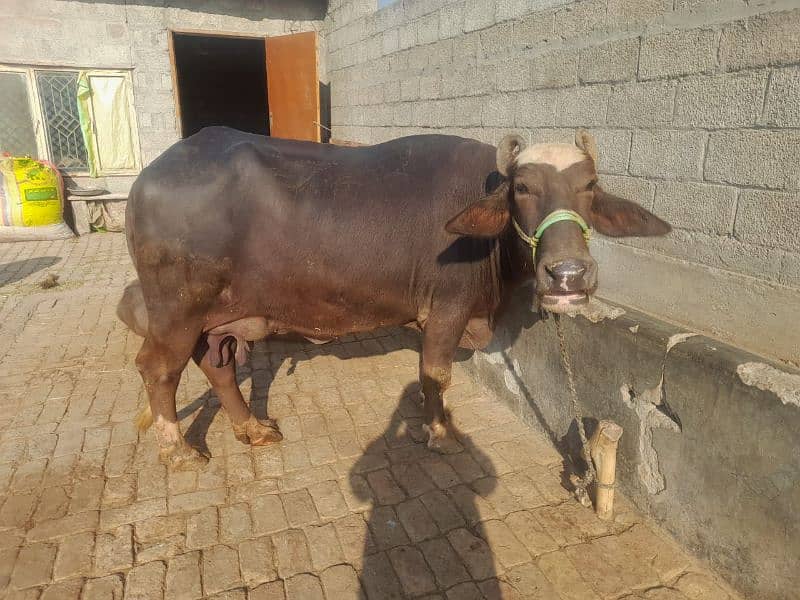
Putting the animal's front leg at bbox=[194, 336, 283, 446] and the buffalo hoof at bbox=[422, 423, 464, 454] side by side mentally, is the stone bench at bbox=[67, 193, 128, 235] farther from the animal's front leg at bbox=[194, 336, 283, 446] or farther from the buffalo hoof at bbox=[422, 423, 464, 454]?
the buffalo hoof at bbox=[422, 423, 464, 454]

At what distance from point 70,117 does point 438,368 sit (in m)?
9.82

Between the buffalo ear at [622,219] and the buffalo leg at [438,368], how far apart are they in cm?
107

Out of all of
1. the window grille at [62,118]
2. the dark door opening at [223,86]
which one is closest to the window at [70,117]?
the window grille at [62,118]

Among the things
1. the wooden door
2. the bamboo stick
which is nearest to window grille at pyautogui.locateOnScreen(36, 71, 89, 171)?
the wooden door

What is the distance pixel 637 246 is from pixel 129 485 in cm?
350

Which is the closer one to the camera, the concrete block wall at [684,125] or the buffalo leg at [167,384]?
the concrete block wall at [684,125]

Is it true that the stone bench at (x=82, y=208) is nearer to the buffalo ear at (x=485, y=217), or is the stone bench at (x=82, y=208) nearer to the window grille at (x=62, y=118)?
the window grille at (x=62, y=118)

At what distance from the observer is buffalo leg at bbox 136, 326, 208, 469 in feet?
11.1

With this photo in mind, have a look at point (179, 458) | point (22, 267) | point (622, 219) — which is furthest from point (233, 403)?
point (22, 267)

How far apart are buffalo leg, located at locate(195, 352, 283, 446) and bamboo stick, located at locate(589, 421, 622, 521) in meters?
2.14

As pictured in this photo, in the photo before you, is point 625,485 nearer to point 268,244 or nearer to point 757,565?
point 757,565

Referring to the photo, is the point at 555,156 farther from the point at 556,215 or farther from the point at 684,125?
the point at 684,125

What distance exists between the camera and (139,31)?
9.59 m

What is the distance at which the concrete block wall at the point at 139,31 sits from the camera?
30.0 feet
